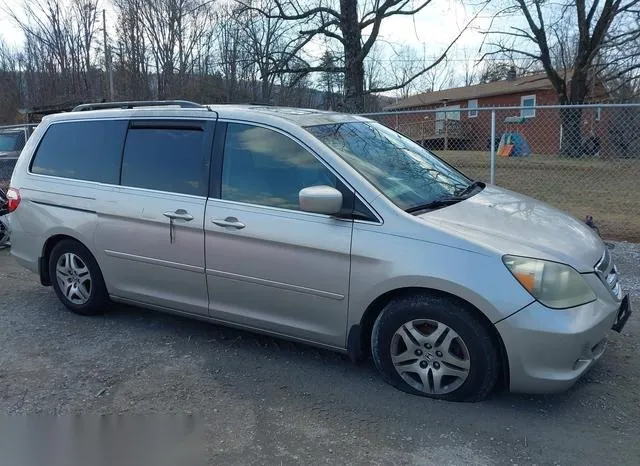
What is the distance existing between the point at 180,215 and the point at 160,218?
0.20 m

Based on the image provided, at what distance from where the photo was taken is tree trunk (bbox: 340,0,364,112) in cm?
1441

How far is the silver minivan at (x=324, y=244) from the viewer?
3219mm

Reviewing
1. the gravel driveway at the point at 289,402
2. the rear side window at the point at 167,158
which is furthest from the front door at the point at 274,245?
the gravel driveway at the point at 289,402

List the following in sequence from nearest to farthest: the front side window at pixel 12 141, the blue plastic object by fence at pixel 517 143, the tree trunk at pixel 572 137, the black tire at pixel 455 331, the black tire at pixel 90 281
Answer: the black tire at pixel 455 331, the black tire at pixel 90 281, the front side window at pixel 12 141, the tree trunk at pixel 572 137, the blue plastic object by fence at pixel 517 143

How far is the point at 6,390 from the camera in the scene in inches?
146

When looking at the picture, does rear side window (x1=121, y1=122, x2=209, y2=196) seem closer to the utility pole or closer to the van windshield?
the van windshield

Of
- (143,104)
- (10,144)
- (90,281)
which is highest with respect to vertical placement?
(143,104)

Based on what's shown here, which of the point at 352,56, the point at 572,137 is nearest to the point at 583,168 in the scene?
the point at 572,137

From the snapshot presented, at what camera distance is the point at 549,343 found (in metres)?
3.10

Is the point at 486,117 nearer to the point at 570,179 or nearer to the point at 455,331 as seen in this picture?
the point at 570,179

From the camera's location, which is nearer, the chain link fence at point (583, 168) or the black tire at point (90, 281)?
the black tire at point (90, 281)

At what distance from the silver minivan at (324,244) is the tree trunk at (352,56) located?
10.1m

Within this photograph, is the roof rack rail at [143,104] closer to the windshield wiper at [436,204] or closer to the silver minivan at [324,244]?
the silver minivan at [324,244]

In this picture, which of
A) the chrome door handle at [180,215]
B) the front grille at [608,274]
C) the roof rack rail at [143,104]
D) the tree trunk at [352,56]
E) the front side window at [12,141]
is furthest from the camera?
the tree trunk at [352,56]
